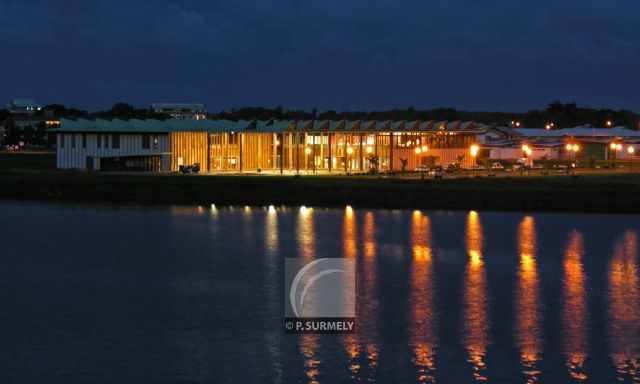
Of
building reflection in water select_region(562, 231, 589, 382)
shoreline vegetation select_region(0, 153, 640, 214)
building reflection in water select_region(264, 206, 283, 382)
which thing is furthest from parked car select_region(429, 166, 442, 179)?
building reflection in water select_region(562, 231, 589, 382)

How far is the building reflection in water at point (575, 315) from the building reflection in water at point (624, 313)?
31.5 inches

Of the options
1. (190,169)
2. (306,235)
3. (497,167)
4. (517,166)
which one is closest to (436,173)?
(497,167)

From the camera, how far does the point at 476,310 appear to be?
2966 centimetres

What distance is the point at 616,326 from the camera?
27.4m

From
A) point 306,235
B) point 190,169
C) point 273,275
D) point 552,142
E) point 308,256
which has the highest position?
point 552,142

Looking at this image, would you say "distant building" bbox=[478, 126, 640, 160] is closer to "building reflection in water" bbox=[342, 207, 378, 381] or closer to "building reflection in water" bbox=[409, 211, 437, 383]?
"building reflection in water" bbox=[342, 207, 378, 381]

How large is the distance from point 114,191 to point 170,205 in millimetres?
6257

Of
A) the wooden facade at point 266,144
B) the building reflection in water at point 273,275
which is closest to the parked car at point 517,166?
the wooden facade at point 266,144

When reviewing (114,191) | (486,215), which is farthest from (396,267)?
(114,191)

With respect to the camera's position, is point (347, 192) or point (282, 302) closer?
point (282, 302)

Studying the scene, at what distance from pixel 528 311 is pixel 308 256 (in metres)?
13.1

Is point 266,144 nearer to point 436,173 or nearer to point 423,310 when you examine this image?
point 436,173

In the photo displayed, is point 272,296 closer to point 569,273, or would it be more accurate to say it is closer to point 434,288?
point 434,288

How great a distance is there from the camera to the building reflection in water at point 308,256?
2284 centimetres
